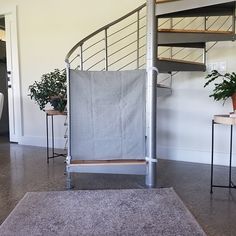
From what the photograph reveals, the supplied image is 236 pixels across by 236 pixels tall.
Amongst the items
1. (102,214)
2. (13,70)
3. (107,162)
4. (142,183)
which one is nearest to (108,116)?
(107,162)

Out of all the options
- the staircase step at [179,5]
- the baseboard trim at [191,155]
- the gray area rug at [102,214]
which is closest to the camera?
the gray area rug at [102,214]

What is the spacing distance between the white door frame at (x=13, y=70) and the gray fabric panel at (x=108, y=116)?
2.60 metres

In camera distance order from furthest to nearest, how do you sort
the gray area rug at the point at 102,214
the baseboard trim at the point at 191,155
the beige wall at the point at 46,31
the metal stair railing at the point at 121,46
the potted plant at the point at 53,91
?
the beige wall at the point at 46,31 → the metal stair railing at the point at 121,46 → the baseboard trim at the point at 191,155 → the potted plant at the point at 53,91 → the gray area rug at the point at 102,214

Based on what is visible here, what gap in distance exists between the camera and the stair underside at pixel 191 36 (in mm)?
2775

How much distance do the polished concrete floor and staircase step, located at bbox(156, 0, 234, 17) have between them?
166cm

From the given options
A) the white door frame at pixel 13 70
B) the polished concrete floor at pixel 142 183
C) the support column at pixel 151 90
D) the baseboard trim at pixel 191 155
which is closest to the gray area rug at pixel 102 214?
the polished concrete floor at pixel 142 183

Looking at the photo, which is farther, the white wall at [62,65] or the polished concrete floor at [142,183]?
the white wall at [62,65]

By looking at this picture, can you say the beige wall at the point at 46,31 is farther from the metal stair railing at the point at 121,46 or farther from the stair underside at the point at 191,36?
the stair underside at the point at 191,36

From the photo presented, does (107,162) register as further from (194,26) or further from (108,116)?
(194,26)

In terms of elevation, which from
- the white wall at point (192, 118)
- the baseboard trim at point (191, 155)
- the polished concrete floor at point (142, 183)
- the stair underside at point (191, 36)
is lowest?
the polished concrete floor at point (142, 183)

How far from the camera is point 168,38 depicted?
2.86 m

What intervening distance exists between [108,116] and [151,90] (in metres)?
0.47

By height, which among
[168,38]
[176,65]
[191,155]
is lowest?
[191,155]

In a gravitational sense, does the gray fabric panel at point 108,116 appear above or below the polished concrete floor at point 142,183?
above
